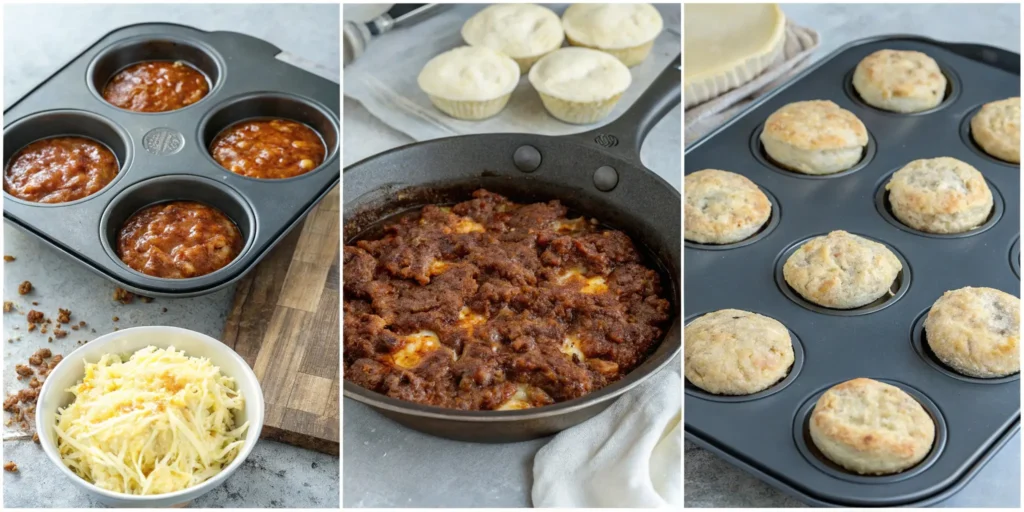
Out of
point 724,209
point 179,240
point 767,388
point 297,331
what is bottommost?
point 297,331

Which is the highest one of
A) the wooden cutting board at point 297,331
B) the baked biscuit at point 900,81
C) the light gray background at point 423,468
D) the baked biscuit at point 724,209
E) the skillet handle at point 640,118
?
the skillet handle at point 640,118

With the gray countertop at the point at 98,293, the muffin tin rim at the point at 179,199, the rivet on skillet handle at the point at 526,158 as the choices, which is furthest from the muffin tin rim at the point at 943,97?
the muffin tin rim at the point at 179,199

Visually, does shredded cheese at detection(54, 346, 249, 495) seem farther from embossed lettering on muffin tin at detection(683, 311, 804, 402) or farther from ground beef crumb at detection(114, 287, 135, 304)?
embossed lettering on muffin tin at detection(683, 311, 804, 402)

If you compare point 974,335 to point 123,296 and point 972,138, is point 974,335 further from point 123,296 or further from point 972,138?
point 123,296

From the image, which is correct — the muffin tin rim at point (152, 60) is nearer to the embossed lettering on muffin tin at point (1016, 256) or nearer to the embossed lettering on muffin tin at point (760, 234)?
the embossed lettering on muffin tin at point (760, 234)

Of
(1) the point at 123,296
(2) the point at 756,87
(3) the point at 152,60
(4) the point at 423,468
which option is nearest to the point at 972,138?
(2) the point at 756,87

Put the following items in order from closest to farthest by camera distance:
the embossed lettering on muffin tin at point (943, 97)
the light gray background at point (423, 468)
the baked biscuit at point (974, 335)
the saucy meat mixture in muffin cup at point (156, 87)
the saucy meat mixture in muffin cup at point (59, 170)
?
the light gray background at point (423, 468) < the baked biscuit at point (974, 335) < the saucy meat mixture in muffin cup at point (59, 170) < the embossed lettering on muffin tin at point (943, 97) < the saucy meat mixture in muffin cup at point (156, 87)
